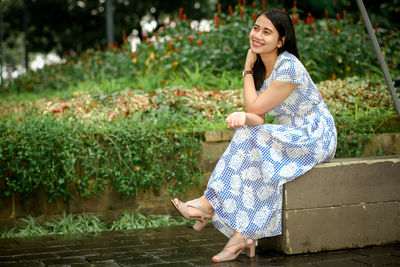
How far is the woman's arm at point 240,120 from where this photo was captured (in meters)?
2.96

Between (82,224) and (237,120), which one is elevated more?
(237,120)

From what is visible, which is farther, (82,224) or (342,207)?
(82,224)

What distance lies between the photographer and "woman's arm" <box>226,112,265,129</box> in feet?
9.71

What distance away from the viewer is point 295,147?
10.2ft

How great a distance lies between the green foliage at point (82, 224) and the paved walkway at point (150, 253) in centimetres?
19

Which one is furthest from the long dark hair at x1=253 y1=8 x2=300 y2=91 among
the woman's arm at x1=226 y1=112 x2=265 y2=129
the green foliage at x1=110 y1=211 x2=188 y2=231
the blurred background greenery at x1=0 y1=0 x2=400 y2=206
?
the green foliage at x1=110 y1=211 x2=188 y2=231

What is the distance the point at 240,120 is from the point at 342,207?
93 cm

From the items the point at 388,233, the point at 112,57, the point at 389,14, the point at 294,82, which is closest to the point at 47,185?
the point at 294,82

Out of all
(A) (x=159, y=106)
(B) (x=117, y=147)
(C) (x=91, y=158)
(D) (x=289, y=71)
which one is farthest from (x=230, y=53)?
(D) (x=289, y=71)

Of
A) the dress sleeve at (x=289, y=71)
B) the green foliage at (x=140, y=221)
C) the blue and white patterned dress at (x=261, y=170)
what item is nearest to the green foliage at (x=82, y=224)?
the green foliage at (x=140, y=221)

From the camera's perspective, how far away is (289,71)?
3.10 m

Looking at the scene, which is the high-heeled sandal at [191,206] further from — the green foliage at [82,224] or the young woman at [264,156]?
the green foliage at [82,224]

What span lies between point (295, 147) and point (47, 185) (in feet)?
6.81

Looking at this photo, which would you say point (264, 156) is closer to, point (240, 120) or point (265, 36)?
point (240, 120)
